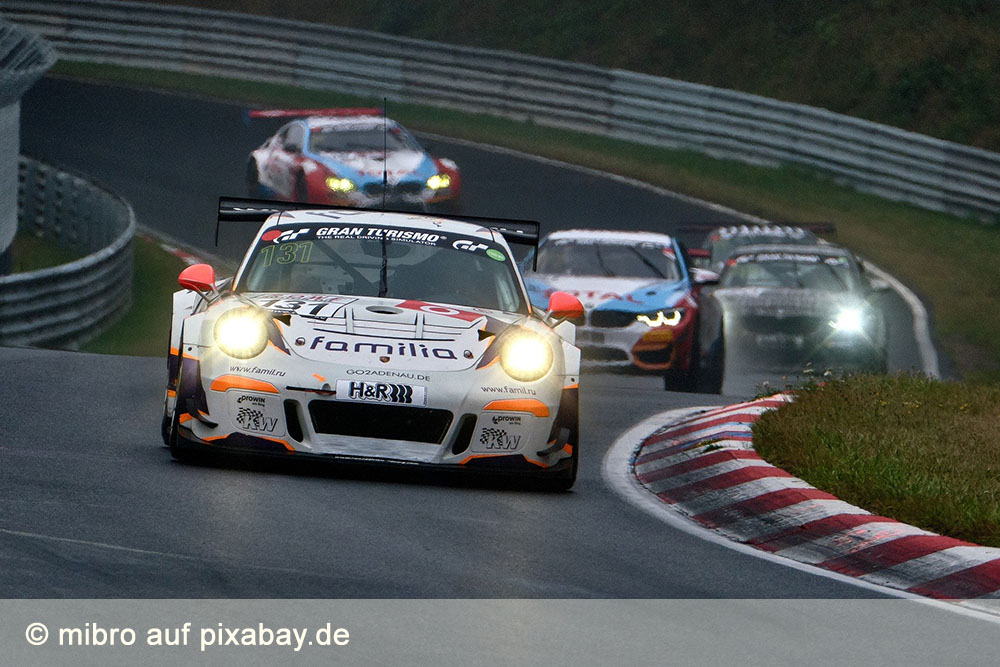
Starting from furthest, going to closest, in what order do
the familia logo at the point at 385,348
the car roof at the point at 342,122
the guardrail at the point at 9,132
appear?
the car roof at the point at 342,122
the guardrail at the point at 9,132
the familia logo at the point at 385,348

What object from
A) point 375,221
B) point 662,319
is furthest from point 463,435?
point 662,319

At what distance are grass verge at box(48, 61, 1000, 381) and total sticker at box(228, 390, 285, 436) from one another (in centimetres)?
1138

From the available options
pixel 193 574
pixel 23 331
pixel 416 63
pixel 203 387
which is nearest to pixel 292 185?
pixel 23 331

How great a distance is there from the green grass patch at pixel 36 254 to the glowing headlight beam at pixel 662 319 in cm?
1029

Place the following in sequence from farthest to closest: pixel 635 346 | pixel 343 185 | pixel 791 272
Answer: pixel 343 185, pixel 791 272, pixel 635 346

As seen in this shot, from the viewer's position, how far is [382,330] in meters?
8.38

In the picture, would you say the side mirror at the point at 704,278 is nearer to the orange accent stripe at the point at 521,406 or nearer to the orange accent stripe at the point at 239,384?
the orange accent stripe at the point at 521,406

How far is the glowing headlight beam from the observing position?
14.6 m

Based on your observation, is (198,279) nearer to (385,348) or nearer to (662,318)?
(385,348)

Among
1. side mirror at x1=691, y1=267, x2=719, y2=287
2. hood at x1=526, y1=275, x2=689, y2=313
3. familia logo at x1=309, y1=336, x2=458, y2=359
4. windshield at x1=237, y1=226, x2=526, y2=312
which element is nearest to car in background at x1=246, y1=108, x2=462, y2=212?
hood at x1=526, y1=275, x2=689, y2=313

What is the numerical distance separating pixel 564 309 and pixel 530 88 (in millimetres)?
24051

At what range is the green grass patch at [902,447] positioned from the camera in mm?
7698

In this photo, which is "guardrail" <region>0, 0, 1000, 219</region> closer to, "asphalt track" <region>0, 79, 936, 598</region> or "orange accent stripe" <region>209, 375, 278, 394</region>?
"asphalt track" <region>0, 79, 936, 598</region>

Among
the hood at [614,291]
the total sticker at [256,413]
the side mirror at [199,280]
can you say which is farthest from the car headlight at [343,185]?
the total sticker at [256,413]
